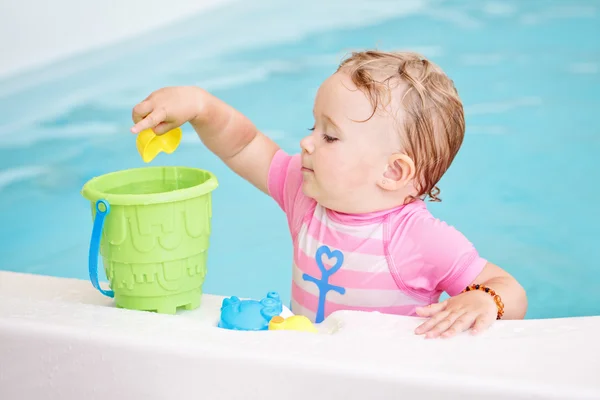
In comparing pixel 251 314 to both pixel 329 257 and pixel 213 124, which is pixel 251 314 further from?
pixel 213 124

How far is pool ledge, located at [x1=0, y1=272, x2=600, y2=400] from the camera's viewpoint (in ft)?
3.16

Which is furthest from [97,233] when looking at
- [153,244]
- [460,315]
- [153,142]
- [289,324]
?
[460,315]

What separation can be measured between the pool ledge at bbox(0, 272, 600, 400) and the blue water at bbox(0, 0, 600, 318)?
153 centimetres

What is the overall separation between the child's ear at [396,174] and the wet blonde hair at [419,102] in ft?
0.05

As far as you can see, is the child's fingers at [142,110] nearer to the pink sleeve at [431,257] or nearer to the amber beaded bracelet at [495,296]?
the pink sleeve at [431,257]

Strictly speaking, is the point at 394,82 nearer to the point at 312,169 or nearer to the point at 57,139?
the point at 312,169

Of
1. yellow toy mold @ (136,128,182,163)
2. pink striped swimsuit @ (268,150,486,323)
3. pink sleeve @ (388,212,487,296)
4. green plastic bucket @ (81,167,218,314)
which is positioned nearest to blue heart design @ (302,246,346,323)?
pink striped swimsuit @ (268,150,486,323)

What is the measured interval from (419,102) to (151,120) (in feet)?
1.53

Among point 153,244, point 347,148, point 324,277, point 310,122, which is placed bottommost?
point 310,122

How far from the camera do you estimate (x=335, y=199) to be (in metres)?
1.46

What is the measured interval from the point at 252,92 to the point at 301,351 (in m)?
3.28

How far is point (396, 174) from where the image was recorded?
143cm

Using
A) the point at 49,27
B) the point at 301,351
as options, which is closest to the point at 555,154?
the point at 301,351

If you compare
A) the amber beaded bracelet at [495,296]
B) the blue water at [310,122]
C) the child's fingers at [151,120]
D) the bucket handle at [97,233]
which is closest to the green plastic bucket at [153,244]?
the bucket handle at [97,233]
